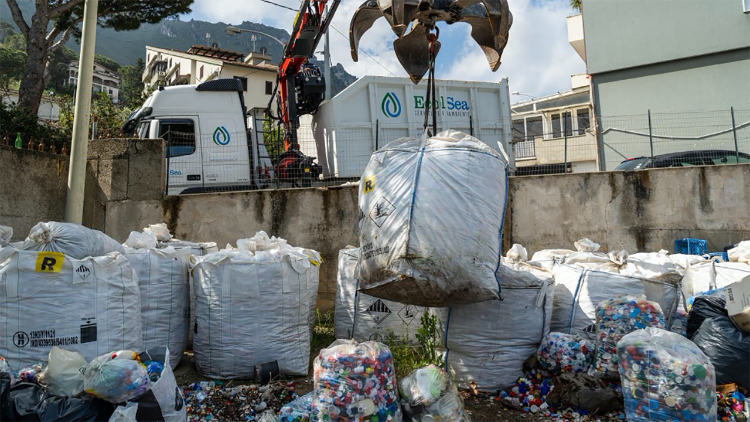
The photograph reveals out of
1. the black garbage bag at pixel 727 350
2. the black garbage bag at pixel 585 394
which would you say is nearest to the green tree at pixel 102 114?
the black garbage bag at pixel 585 394

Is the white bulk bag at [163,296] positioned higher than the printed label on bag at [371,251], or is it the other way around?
the printed label on bag at [371,251]

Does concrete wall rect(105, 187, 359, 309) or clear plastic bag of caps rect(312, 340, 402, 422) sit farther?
concrete wall rect(105, 187, 359, 309)

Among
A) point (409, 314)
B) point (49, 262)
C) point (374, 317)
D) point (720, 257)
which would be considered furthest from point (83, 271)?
point (720, 257)

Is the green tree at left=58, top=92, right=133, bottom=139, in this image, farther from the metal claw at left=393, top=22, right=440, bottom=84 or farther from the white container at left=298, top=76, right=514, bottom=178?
the metal claw at left=393, top=22, right=440, bottom=84

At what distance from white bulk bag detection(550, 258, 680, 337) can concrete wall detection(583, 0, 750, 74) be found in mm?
10874

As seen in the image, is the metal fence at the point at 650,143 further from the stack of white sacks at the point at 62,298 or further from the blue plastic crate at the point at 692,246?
the stack of white sacks at the point at 62,298

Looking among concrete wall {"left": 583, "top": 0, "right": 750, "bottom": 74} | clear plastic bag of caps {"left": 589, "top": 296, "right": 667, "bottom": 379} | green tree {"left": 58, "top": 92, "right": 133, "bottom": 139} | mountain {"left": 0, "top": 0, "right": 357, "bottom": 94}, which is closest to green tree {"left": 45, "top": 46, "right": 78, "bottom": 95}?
green tree {"left": 58, "top": 92, "right": 133, "bottom": 139}

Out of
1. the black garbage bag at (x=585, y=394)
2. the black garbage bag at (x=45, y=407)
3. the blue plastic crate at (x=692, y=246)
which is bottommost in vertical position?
the black garbage bag at (x=585, y=394)

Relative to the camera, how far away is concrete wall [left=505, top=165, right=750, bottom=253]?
6.03 metres

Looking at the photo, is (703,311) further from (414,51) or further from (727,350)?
(414,51)

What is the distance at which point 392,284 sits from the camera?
297cm

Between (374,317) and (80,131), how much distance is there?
333 centimetres

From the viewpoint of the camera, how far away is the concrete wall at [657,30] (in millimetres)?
11922

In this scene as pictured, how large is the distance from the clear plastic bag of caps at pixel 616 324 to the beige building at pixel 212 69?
76.9 ft
